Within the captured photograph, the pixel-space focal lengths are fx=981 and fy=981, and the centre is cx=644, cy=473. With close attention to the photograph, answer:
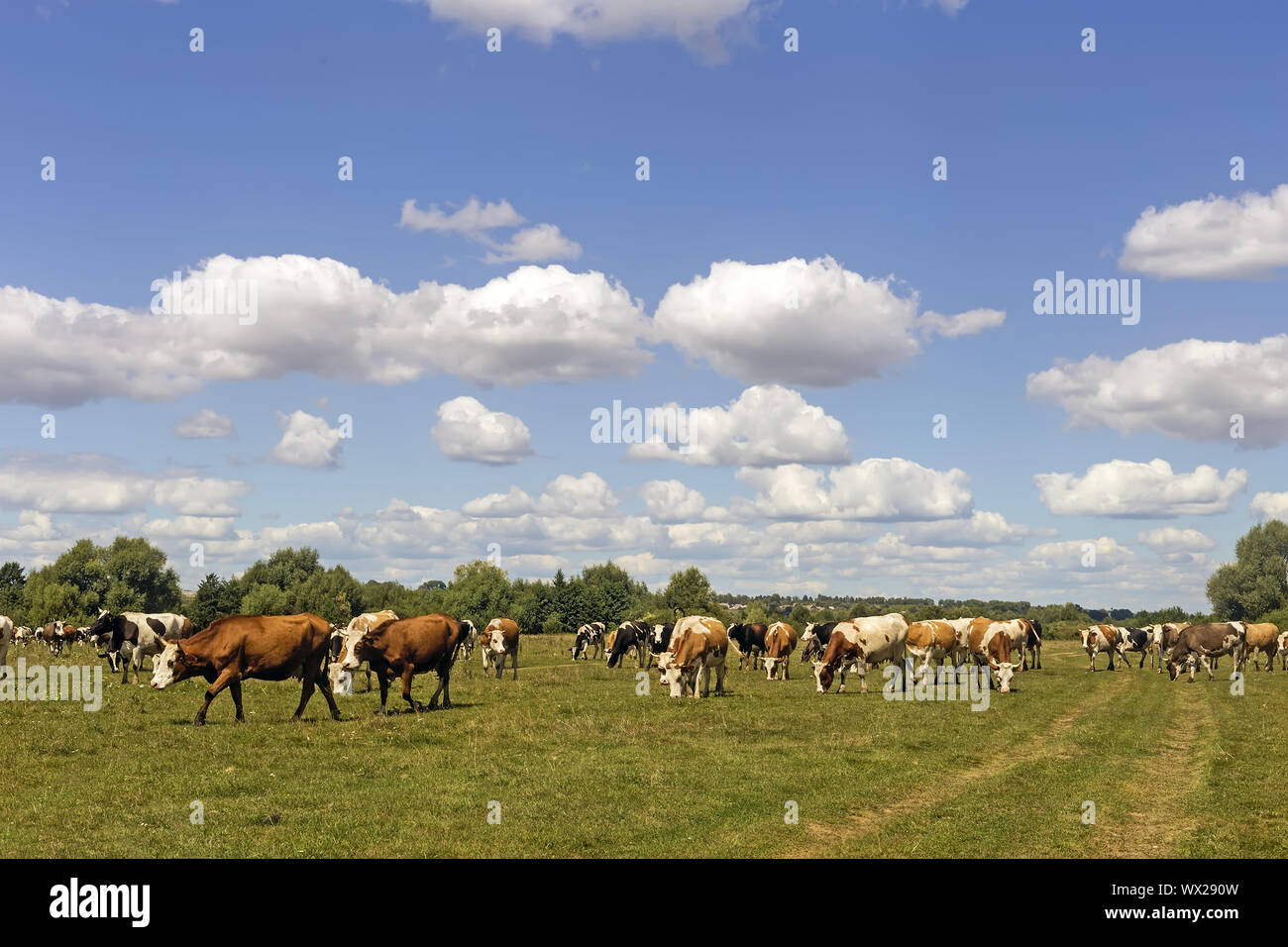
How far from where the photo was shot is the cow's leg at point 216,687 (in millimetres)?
22766

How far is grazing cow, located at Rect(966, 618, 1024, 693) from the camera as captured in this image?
38344 millimetres

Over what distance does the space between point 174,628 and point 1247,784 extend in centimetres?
3445

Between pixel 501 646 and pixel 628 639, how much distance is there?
35.0ft

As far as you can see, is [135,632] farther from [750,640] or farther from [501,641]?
[750,640]

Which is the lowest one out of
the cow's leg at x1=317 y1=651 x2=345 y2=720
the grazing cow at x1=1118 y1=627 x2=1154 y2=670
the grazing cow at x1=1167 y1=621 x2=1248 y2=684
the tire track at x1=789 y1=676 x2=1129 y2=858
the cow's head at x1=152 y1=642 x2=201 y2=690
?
the grazing cow at x1=1118 y1=627 x2=1154 y2=670

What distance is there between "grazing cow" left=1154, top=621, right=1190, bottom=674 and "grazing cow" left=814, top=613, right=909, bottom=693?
69.6ft

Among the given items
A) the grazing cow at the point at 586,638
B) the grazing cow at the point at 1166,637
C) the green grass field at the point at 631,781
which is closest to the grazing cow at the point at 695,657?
the green grass field at the point at 631,781

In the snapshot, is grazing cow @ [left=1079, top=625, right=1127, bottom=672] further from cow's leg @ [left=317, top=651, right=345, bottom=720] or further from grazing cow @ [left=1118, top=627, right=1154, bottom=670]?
cow's leg @ [left=317, top=651, right=345, bottom=720]

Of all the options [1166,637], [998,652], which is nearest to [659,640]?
[998,652]

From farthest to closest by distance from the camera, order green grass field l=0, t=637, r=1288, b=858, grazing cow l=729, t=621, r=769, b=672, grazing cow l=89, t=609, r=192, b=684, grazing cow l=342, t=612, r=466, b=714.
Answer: grazing cow l=729, t=621, r=769, b=672 → grazing cow l=89, t=609, r=192, b=684 → grazing cow l=342, t=612, r=466, b=714 → green grass field l=0, t=637, r=1288, b=858

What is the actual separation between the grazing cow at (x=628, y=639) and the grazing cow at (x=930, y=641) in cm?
1371

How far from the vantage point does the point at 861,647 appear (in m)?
36.0

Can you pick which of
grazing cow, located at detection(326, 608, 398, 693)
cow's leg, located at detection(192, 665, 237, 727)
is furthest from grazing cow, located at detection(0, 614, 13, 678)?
cow's leg, located at detection(192, 665, 237, 727)
